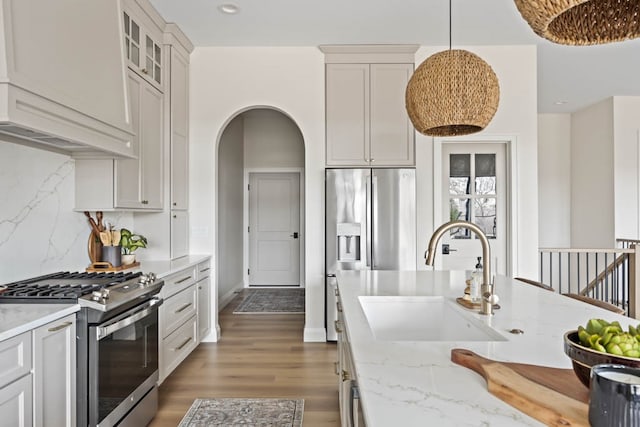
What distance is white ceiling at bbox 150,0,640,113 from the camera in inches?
134

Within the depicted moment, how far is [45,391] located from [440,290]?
1.82 metres

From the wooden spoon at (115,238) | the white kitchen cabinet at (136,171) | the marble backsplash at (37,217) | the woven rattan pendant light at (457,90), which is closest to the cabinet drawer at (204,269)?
the white kitchen cabinet at (136,171)

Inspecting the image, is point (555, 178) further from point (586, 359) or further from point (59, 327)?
point (59, 327)

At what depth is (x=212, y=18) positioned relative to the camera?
3.64m

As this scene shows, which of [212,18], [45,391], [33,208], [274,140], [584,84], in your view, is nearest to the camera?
[45,391]

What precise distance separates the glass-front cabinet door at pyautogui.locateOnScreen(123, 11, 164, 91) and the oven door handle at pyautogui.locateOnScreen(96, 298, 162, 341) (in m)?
1.77

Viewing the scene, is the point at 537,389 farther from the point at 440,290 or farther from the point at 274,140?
the point at 274,140

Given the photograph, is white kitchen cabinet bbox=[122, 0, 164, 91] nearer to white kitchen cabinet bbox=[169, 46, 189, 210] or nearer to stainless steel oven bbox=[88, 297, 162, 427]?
white kitchen cabinet bbox=[169, 46, 189, 210]

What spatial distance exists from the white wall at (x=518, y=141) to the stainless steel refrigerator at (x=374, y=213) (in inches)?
10.8

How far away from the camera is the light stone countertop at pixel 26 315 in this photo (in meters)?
1.49

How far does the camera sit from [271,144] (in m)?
7.12

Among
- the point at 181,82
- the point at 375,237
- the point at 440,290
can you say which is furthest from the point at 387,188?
the point at 181,82

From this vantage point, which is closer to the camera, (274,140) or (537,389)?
(537,389)

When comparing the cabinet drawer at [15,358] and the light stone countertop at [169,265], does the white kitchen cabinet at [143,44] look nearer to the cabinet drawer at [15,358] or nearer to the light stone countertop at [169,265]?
the light stone countertop at [169,265]
